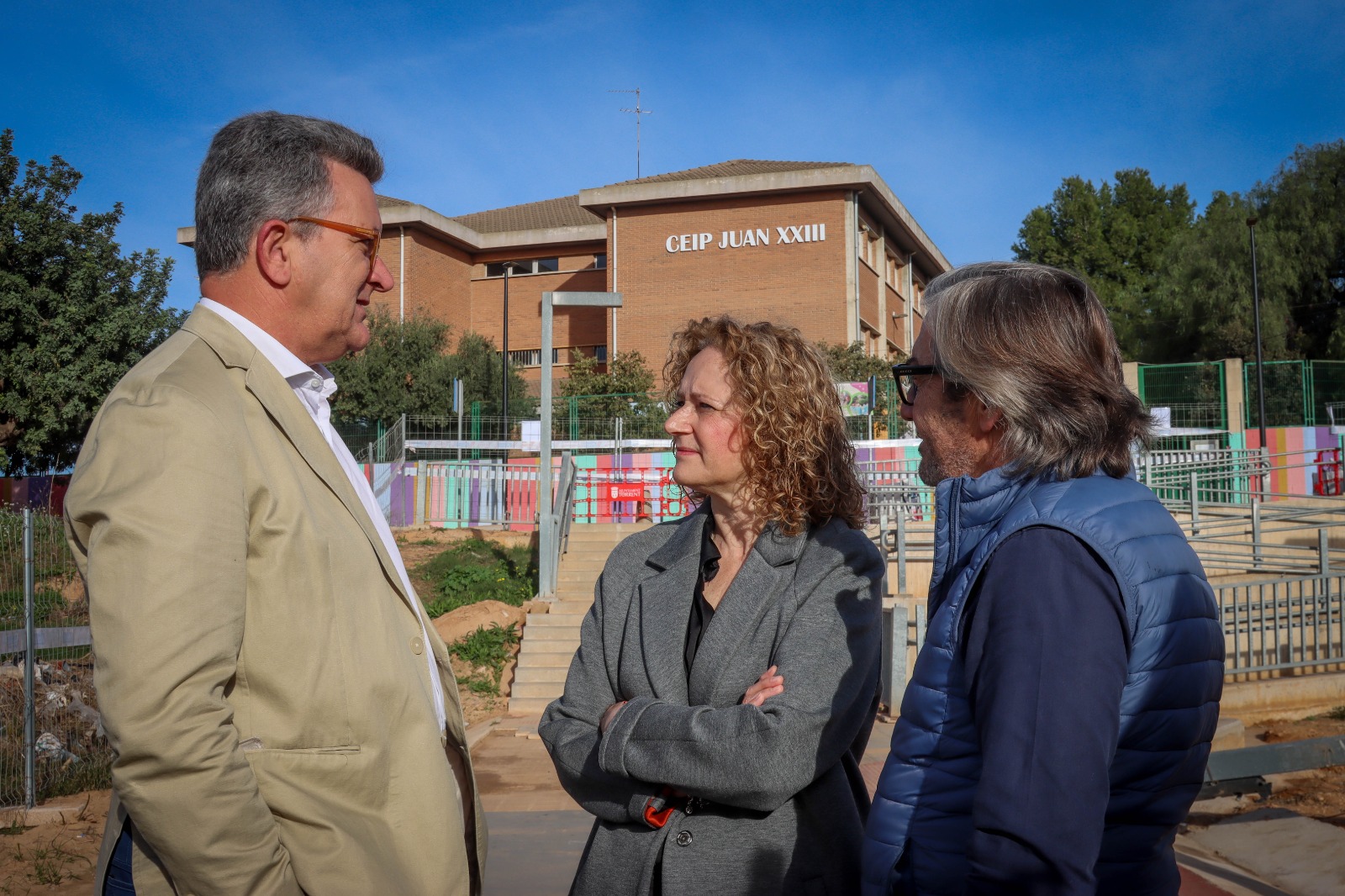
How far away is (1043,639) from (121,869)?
1.70 meters

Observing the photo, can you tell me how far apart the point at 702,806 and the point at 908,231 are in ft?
129

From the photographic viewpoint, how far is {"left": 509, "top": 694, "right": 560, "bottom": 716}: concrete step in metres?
10.3

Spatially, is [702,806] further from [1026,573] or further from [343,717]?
[1026,573]

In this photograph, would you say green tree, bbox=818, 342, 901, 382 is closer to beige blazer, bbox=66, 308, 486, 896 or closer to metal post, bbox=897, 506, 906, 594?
metal post, bbox=897, 506, 906, 594

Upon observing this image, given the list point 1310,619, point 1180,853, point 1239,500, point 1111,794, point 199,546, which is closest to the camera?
point 1111,794

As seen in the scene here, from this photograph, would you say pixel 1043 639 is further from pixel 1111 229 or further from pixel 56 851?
pixel 1111 229

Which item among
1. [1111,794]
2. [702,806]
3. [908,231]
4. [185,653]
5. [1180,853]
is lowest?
[1180,853]

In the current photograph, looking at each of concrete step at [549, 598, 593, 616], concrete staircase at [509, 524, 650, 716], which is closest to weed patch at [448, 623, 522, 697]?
concrete staircase at [509, 524, 650, 716]

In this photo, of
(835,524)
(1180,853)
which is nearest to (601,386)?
(1180,853)

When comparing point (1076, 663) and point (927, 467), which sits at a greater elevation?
point (927, 467)

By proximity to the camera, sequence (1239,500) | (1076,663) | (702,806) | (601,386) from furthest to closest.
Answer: (601,386)
(1239,500)
(702,806)
(1076,663)

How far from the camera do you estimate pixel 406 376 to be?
112 feet

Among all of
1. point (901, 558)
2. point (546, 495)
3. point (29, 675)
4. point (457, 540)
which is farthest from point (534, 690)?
point (457, 540)

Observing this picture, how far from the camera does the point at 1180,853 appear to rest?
16.9 feet
